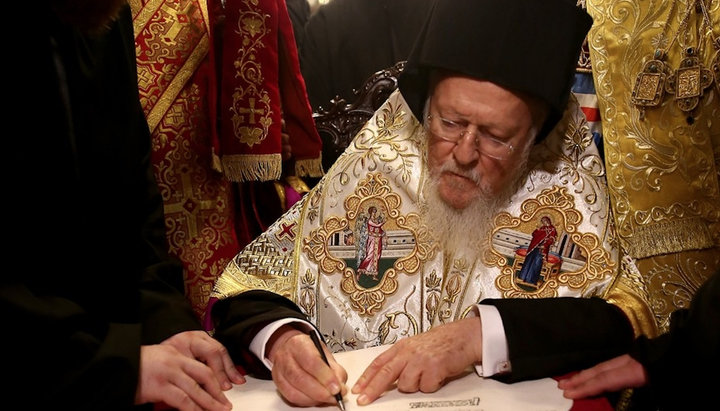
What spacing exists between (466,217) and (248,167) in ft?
3.27

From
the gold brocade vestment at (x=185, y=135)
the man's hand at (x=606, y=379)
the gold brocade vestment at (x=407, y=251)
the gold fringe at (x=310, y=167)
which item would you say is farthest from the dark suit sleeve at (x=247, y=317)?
the gold fringe at (x=310, y=167)

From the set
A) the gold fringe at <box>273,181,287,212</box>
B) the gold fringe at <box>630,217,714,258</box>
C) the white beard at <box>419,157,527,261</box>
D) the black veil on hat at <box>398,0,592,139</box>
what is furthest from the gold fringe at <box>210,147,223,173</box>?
the gold fringe at <box>630,217,714,258</box>

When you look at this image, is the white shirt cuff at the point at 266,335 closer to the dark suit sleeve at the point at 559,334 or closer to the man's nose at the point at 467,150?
the dark suit sleeve at the point at 559,334

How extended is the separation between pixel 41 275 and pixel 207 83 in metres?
1.40

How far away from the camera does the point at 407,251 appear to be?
2.34 metres

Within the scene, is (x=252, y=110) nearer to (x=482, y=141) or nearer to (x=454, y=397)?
(x=482, y=141)

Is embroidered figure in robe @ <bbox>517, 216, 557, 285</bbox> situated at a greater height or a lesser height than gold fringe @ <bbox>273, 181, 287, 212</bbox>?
lesser

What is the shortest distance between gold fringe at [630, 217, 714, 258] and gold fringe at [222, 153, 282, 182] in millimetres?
1583

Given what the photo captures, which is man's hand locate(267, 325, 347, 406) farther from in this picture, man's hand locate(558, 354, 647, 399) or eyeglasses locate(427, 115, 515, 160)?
eyeglasses locate(427, 115, 515, 160)

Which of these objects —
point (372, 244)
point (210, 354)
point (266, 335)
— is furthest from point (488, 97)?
point (210, 354)

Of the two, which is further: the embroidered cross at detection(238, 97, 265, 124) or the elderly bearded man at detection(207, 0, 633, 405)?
the embroidered cross at detection(238, 97, 265, 124)

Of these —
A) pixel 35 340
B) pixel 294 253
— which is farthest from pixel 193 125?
pixel 35 340

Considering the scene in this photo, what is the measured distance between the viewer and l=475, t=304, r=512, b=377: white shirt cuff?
1758 mm

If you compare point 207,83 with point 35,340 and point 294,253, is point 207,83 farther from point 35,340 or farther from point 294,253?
point 35,340
